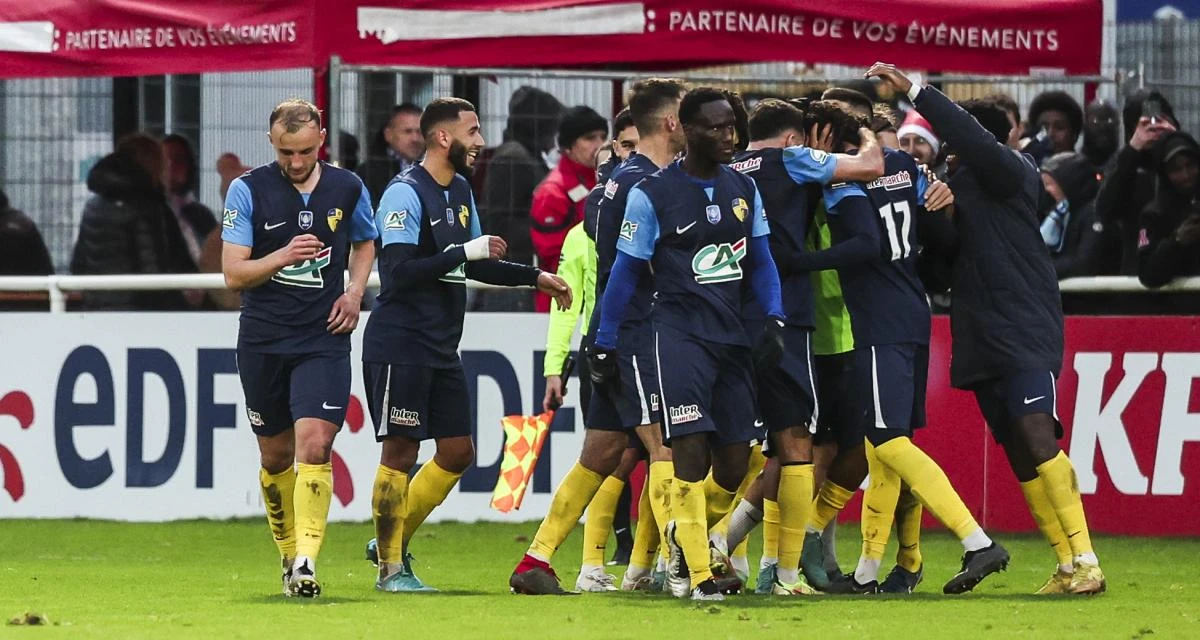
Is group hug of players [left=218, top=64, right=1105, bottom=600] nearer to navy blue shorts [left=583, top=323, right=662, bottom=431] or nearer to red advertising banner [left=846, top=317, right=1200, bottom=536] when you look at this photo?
navy blue shorts [left=583, top=323, right=662, bottom=431]

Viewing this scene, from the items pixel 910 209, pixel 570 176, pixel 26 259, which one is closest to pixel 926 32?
pixel 570 176

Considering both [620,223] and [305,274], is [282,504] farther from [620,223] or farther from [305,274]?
[620,223]

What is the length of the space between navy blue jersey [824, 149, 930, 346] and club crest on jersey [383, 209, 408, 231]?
180cm

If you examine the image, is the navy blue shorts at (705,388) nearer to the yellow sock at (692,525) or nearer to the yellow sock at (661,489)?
the yellow sock at (692,525)

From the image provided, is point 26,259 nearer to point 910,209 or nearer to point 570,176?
point 570,176

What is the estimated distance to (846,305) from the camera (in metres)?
9.48

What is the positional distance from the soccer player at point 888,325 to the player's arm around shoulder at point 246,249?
2.12 m

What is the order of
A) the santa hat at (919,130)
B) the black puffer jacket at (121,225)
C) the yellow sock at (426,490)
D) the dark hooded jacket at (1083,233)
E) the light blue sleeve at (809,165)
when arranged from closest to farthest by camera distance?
the light blue sleeve at (809,165) → the yellow sock at (426,490) → the santa hat at (919,130) → the dark hooded jacket at (1083,233) → the black puffer jacket at (121,225)

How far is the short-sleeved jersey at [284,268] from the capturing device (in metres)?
9.09

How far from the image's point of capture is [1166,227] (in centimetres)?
1238

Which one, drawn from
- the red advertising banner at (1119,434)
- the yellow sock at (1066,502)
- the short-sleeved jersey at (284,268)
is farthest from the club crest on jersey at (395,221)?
the red advertising banner at (1119,434)

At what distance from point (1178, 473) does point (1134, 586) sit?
2.63 m

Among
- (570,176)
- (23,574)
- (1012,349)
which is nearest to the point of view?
(1012,349)

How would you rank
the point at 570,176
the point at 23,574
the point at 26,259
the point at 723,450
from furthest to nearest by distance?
the point at 26,259, the point at 570,176, the point at 23,574, the point at 723,450
